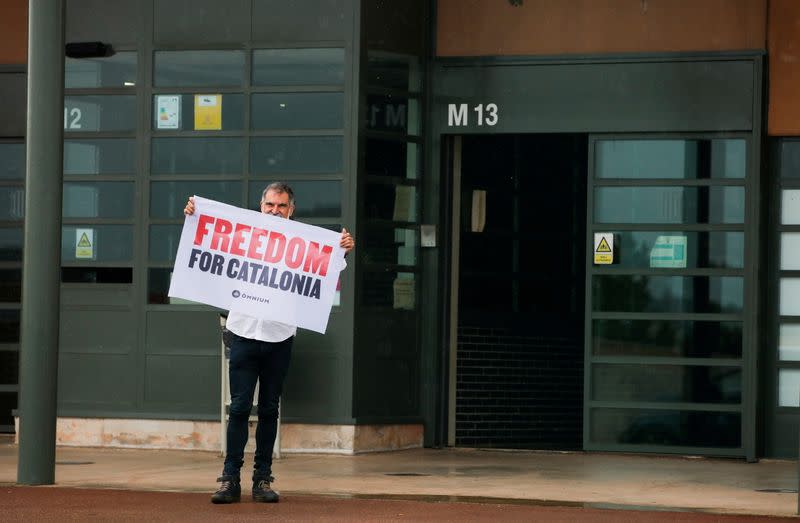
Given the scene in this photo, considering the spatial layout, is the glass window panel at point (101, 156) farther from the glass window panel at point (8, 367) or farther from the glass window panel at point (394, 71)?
the glass window panel at point (394, 71)

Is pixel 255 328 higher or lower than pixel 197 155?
lower

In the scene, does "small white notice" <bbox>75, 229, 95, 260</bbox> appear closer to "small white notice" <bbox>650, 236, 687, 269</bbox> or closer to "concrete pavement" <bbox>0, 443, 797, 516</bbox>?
"concrete pavement" <bbox>0, 443, 797, 516</bbox>

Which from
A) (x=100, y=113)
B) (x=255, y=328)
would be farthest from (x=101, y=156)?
(x=255, y=328)

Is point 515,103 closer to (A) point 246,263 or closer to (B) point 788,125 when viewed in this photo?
(B) point 788,125

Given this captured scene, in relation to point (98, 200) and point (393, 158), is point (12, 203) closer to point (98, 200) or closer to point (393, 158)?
point (98, 200)

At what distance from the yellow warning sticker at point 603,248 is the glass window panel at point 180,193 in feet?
9.74

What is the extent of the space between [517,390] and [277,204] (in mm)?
6595

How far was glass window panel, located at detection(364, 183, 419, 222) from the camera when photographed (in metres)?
13.6

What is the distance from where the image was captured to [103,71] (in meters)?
13.9

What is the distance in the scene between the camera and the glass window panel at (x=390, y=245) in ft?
44.6

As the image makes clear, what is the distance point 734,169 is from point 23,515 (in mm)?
7065

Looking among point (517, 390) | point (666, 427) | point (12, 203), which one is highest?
point (12, 203)

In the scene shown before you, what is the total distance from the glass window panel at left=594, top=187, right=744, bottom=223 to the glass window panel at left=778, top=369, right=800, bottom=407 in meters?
1.30

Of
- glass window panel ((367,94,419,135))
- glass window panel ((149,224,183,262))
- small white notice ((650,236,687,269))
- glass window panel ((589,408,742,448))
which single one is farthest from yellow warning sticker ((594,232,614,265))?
glass window panel ((149,224,183,262))
